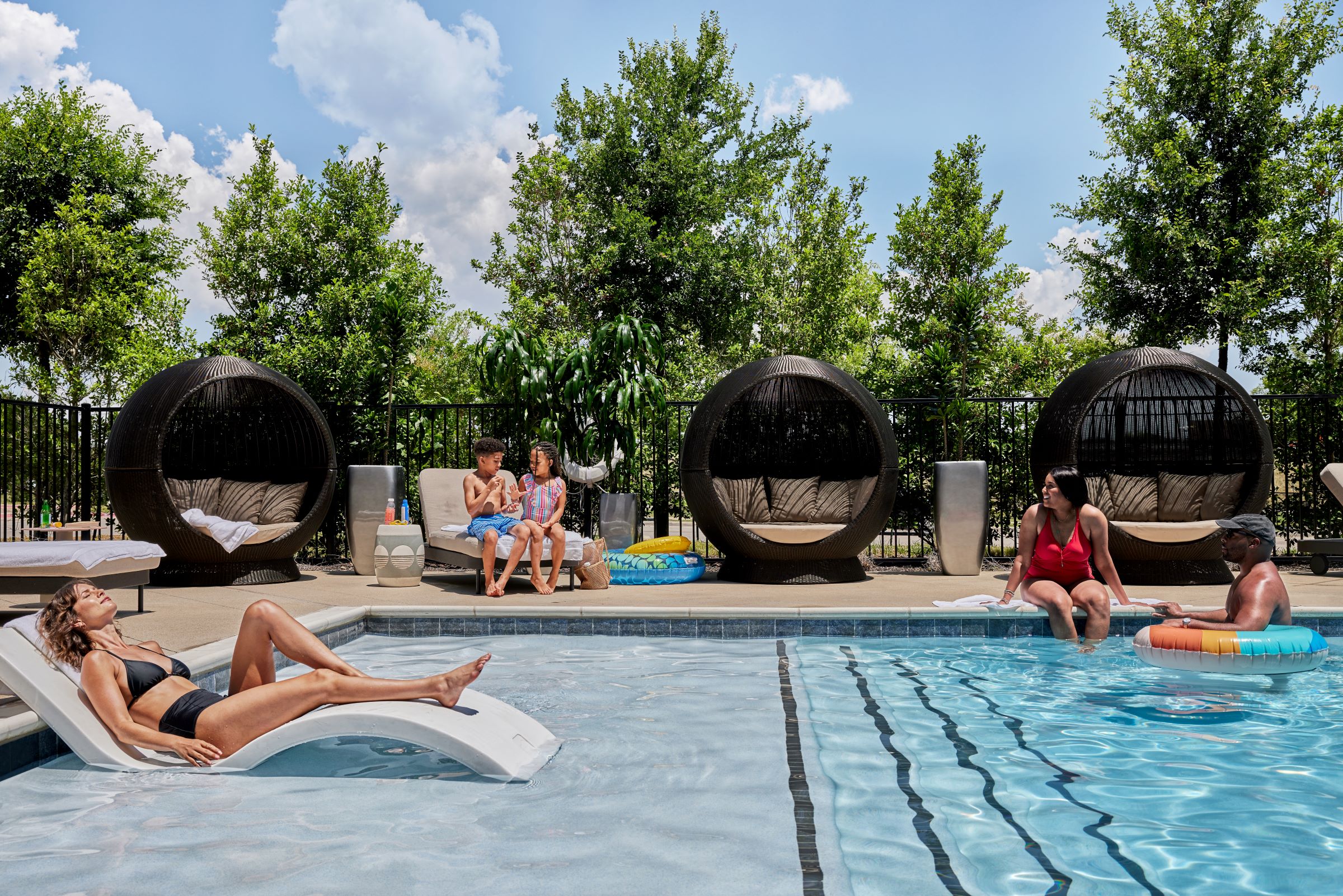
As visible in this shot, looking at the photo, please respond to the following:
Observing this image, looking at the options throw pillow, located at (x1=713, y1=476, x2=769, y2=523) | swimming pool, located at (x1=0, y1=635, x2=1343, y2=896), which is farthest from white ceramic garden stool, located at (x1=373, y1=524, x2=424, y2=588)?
swimming pool, located at (x1=0, y1=635, x2=1343, y2=896)

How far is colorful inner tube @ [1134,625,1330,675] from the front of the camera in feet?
14.9

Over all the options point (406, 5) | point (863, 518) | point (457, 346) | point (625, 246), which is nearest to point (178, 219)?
point (457, 346)

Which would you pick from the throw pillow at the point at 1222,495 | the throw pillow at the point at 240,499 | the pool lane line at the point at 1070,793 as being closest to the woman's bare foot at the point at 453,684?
the pool lane line at the point at 1070,793

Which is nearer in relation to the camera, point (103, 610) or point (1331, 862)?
point (1331, 862)

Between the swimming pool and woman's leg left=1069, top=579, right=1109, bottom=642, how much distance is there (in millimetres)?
958

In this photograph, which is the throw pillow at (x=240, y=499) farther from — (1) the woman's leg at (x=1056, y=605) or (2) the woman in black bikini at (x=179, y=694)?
(1) the woman's leg at (x=1056, y=605)

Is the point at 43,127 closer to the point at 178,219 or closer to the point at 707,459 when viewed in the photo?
the point at 178,219

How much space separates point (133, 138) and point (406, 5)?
55.8 ft

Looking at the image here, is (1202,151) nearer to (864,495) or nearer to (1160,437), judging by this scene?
(1160,437)

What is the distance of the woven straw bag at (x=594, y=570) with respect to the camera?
772 cm

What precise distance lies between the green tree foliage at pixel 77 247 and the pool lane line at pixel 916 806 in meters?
16.9

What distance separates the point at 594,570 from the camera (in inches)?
306

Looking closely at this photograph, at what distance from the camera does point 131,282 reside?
21.5 metres

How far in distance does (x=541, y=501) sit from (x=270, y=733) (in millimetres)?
4467
